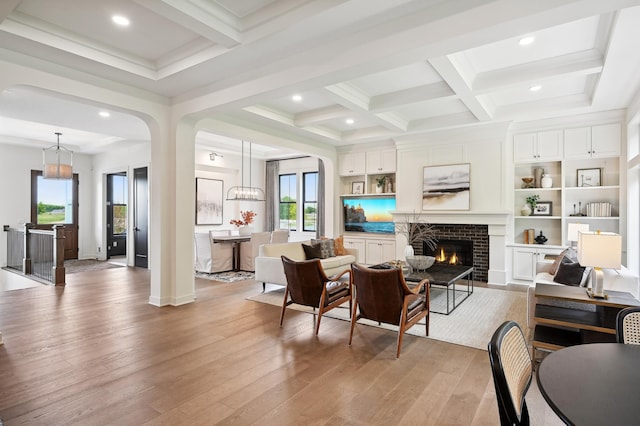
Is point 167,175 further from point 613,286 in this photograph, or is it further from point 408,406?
point 613,286

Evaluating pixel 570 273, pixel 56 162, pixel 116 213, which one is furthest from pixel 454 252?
pixel 56 162

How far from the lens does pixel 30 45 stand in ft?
10.8

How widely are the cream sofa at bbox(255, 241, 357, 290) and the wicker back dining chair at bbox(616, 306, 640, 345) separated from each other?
4035 millimetres

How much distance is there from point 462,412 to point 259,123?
5076mm

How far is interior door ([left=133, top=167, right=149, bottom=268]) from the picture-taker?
8094mm

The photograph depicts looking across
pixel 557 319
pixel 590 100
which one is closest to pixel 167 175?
pixel 557 319

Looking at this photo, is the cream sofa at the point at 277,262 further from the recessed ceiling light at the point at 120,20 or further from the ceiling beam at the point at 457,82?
the recessed ceiling light at the point at 120,20

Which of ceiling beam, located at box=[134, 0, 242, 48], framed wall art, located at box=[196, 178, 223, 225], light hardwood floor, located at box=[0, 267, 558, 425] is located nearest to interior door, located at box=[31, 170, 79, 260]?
framed wall art, located at box=[196, 178, 223, 225]

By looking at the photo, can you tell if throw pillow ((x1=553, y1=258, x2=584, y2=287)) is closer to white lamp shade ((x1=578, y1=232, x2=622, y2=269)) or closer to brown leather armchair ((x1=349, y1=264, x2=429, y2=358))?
white lamp shade ((x1=578, y1=232, x2=622, y2=269))

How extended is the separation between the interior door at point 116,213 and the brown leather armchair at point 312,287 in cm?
756

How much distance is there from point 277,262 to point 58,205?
7273 millimetres

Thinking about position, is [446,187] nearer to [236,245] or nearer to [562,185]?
[562,185]

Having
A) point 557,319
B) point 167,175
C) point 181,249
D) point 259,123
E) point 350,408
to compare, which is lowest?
point 350,408

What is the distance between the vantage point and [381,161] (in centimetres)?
789
